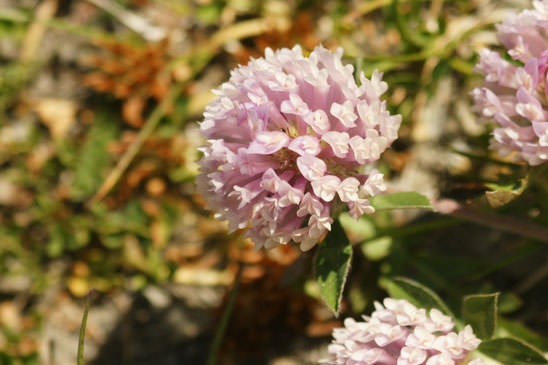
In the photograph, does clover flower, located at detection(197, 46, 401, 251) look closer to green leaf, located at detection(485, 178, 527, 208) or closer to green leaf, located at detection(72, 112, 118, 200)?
green leaf, located at detection(485, 178, 527, 208)

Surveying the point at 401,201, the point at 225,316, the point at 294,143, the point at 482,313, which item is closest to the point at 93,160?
the point at 225,316

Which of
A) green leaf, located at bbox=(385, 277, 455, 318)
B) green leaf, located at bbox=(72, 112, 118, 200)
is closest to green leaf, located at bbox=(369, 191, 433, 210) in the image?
green leaf, located at bbox=(385, 277, 455, 318)


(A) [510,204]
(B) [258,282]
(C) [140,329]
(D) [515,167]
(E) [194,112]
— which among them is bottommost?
(C) [140,329]

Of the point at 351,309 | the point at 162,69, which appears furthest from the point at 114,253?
the point at 351,309

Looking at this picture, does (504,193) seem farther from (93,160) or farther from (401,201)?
(93,160)

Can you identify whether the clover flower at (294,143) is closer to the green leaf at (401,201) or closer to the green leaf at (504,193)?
the green leaf at (401,201)

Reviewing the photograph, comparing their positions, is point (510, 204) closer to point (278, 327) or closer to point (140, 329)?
point (278, 327)
